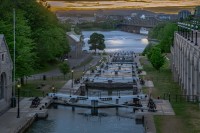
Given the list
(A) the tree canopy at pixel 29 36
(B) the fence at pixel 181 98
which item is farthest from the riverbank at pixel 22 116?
(B) the fence at pixel 181 98

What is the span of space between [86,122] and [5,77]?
8.10 m

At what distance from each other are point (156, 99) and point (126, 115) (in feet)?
16.8

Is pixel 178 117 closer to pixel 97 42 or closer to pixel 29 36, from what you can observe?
pixel 29 36

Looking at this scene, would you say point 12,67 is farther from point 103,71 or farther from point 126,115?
point 103,71

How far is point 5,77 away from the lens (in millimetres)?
43219

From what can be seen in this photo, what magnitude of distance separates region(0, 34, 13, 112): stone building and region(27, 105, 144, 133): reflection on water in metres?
3.74

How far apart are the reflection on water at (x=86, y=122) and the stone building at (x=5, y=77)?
374cm

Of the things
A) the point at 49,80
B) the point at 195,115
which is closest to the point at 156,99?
the point at 195,115

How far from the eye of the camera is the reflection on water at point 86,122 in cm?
3931

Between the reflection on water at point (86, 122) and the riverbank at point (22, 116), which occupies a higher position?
the riverbank at point (22, 116)

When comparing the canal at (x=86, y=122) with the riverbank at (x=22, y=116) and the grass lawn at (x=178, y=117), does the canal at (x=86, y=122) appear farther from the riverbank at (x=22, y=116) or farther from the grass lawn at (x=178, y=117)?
the grass lawn at (x=178, y=117)

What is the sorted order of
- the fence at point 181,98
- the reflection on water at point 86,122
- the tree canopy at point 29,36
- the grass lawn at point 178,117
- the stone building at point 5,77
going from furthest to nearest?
1. the tree canopy at point 29,36
2. the fence at point 181,98
3. the stone building at point 5,77
4. the reflection on water at point 86,122
5. the grass lawn at point 178,117

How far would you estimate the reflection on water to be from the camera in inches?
1548

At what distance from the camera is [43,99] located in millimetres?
49875
